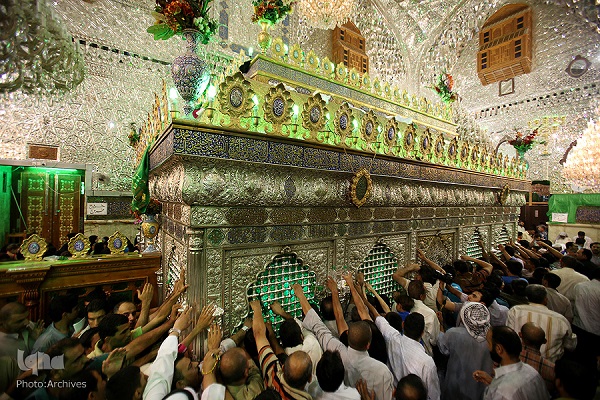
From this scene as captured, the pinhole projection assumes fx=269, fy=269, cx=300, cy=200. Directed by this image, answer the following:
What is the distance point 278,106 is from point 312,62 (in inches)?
94.5

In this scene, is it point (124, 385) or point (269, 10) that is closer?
point (124, 385)

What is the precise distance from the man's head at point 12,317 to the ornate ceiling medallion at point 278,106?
2024 millimetres

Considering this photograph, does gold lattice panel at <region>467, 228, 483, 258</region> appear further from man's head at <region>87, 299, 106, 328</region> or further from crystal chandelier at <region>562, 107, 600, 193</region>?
man's head at <region>87, 299, 106, 328</region>

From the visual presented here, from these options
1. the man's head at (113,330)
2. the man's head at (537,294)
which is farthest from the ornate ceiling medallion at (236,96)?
the man's head at (537,294)

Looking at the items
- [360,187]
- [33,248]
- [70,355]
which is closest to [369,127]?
[360,187]

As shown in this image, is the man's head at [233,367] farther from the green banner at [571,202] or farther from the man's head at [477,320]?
the green banner at [571,202]

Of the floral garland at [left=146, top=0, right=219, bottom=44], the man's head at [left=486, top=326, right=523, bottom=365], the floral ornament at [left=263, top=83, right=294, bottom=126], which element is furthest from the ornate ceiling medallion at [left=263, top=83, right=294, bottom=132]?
the man's head at [left=486, top=326, right=523, bottom=365]

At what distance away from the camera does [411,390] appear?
1324 millimetres

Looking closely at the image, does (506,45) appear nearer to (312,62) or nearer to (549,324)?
(312,62)

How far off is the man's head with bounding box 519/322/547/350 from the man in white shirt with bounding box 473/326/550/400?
0.33 meters

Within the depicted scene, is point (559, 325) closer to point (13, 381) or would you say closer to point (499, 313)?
point (499, 313)

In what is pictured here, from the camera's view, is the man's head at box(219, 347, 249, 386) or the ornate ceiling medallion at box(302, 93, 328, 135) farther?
the ornate ceiling medallion at box(302, 93, 328, 135)

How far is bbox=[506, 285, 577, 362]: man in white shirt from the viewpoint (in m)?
2.28

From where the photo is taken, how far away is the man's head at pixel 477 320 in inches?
78.9
